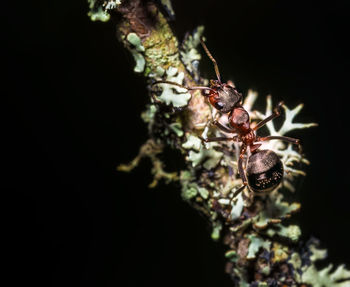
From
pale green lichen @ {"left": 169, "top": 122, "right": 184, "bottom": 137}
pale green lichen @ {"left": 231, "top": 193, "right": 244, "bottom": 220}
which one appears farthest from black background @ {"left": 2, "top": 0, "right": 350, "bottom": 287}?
pale green lichen @ {"left": 231, "top": 193, "right": 244, "bottom": 220}

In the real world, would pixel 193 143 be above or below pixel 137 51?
below

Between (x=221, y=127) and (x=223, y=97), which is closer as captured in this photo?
(x=221, y=127)

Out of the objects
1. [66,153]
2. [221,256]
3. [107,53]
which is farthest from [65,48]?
[221,256]

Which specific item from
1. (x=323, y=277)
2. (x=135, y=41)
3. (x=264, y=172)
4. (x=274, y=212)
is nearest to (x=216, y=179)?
(x=264, y=172)

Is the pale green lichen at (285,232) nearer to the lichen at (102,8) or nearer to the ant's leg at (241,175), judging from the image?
the ant's leg at (241,175)

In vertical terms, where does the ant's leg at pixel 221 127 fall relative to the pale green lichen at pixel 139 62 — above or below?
below

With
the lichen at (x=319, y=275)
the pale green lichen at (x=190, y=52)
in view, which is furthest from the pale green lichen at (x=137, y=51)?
the lichen at (x=319, y=275)

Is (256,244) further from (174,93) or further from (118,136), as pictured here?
(118,136)
